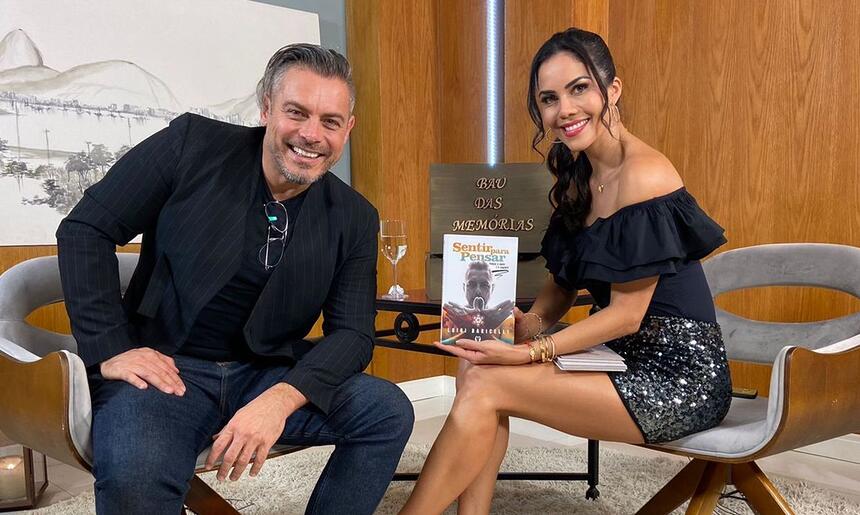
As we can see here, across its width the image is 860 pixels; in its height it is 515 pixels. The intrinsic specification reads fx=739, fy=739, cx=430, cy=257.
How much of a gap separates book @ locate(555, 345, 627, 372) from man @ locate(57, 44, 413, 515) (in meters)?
0.38

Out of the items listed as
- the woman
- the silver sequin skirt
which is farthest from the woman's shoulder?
the silver sequin skirt

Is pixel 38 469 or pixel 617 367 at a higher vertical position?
pixel 617 367

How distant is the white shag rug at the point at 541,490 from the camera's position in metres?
2.53

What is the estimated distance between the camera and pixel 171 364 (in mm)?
1683

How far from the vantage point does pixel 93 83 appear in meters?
2.96

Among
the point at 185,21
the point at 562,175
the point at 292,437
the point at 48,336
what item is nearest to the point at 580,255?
the point at 562,175

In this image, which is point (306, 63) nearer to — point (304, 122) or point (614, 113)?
point (304, 122)

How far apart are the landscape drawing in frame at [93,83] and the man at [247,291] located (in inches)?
50.8

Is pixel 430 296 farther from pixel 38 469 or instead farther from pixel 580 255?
pixel 38 469

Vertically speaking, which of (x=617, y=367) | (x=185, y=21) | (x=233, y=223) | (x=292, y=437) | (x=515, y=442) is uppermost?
(x=185, y=21)

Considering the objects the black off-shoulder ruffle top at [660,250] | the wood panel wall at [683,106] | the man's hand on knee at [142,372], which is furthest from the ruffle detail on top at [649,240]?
the wood panel wall at [683,106]

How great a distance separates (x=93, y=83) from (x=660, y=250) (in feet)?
7.71

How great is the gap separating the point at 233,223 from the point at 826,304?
7.80 feet

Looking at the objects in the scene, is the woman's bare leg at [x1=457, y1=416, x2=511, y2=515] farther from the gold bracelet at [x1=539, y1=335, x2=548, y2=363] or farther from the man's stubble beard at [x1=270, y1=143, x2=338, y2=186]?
the man's stubble beard at [x1=270, y1=143, x2=338, y2=186]
